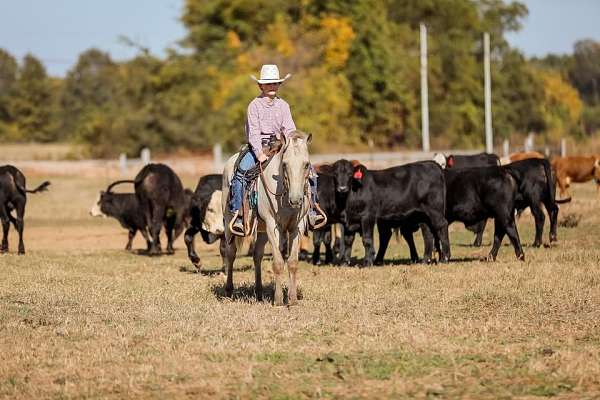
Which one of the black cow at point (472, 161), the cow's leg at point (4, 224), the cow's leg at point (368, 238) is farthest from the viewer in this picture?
the black cow at point (472, 161)

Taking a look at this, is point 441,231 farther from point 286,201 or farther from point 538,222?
point 286,201

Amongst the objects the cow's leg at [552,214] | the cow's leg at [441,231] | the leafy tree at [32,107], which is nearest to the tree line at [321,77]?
the leafy tree at [32,107]

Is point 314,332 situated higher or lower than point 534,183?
lower

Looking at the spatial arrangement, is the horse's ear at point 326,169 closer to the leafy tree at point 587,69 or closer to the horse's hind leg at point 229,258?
the horse's hind leg at point 229,258

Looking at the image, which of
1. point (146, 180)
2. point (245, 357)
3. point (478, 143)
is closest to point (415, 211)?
point (146, 180)

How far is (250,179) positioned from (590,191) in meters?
26.2

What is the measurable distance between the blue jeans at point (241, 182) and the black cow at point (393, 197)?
17.0ft

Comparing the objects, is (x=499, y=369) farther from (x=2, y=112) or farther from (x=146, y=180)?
(x=2, y=112)

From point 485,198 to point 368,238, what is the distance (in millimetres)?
2032

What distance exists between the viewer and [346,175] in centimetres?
1834

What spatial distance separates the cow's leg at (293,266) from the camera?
12.7m

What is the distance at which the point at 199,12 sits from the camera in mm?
65188

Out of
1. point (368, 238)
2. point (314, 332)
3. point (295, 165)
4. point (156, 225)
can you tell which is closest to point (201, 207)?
point (368, 238)

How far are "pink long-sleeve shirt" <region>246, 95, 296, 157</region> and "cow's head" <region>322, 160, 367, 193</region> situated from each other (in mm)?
5232
